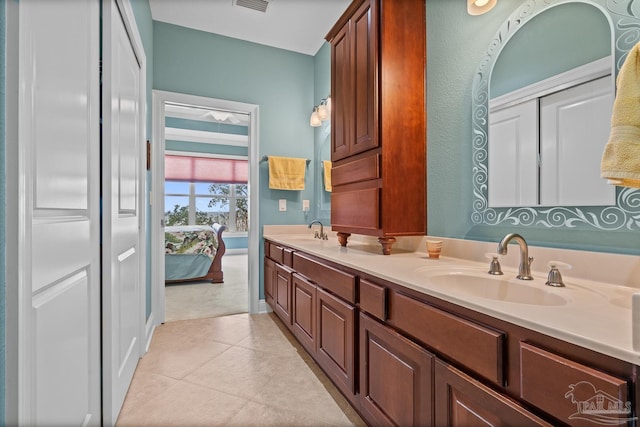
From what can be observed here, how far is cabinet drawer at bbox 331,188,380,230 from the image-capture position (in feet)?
5.65

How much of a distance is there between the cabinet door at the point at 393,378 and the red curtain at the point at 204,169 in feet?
20.9

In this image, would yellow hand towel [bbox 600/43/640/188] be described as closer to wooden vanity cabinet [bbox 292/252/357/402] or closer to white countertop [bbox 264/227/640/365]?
white countertop [bbox 264/227/640/365]

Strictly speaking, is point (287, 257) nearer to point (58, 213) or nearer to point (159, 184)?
point (159, 184)

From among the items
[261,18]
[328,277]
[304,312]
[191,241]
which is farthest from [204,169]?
[328,277]

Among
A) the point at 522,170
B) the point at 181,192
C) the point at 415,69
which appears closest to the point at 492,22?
the point at 415,69

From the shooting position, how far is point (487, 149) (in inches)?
57.8

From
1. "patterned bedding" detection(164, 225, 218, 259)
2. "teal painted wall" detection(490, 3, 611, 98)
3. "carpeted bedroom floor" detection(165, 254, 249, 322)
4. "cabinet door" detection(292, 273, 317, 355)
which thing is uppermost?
"teal painted wall" detection(490, 3, 611, 98)

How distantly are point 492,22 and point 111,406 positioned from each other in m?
2.55

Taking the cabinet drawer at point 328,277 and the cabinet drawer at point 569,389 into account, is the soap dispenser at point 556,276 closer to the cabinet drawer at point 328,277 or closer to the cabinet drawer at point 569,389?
the cabinet drawer at point 569,389

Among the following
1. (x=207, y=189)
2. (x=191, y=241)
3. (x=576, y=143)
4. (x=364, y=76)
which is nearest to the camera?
(x=576, y=143)

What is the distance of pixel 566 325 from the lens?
0.64 metres

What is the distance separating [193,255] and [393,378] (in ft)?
12.1

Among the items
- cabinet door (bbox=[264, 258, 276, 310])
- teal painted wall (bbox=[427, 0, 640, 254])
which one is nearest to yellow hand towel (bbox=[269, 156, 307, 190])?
cabinet door (bbox=[264, 258, 276, 310])

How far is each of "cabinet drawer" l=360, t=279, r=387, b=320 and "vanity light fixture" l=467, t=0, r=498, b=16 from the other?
4.53 ft
